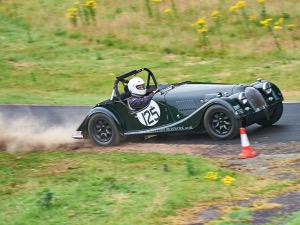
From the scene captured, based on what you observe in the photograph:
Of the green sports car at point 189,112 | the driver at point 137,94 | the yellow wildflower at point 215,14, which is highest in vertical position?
the yellow wildflower at point 215,14

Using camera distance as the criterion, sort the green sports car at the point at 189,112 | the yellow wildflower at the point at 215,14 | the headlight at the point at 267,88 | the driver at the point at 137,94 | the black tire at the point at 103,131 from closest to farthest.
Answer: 1. the green sports car at the point at 189,112
2. the headlight at the point at 267,88
3. the driver at the point at 137,94
4. the black tire at the point at 103,131
5. the yellow wildflower at the point at 215,14

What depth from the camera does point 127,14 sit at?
3112cm

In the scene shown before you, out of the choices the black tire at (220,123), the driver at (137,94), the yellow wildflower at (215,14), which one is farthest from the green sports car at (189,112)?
the yellow wildflower at (215,14)

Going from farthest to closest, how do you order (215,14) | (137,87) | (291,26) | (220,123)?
(215,14) → (291,26) → (137,87) → (220,123)

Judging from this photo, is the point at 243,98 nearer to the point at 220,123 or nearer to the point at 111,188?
the point at 220,123

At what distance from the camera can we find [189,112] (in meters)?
15.4

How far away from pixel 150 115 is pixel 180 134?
1.12m

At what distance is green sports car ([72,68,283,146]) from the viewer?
49.0ft

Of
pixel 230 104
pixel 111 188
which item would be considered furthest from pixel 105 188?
pixel 230 104

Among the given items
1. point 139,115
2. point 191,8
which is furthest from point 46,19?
point 139,115

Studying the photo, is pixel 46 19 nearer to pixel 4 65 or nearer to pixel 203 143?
pixel 4 65

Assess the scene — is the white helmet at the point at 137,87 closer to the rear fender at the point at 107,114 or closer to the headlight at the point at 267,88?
the rear fender at the point at 107,114

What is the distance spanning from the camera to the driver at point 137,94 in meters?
15.9

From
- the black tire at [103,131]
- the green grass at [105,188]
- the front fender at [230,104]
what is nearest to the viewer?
the green grass at [105,188]
